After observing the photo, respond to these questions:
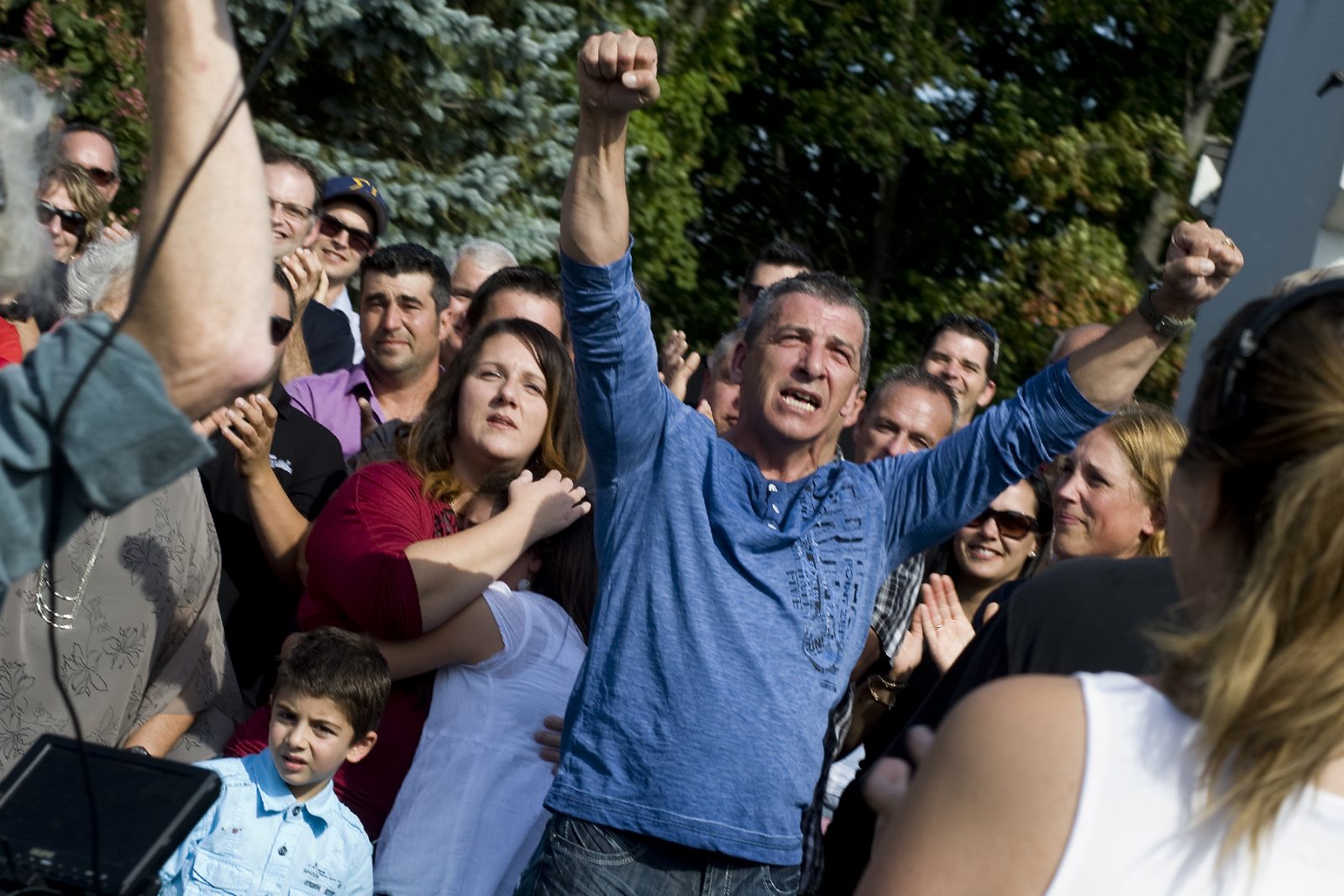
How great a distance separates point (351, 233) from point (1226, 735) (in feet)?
17.7

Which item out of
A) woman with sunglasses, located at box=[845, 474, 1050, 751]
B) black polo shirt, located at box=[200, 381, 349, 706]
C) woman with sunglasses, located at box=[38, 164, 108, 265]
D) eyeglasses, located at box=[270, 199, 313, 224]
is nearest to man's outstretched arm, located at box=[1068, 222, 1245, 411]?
woman with sunglasses, located at box=[845, 474, 1050, 751]

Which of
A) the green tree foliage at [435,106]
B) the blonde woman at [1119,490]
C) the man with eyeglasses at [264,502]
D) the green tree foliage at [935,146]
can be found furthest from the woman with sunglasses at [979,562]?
the green tree foliage at [935,146]

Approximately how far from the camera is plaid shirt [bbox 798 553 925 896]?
3.36 m

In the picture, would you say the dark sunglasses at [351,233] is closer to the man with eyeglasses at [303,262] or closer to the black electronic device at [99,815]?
the man with eyeglasses at [303,262]

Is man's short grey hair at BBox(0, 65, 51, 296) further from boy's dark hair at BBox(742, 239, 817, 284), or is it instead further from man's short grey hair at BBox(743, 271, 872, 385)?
boy's dark hair at BBox(742, 239, 817, 284)

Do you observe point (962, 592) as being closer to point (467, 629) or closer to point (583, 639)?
point (583, 639)

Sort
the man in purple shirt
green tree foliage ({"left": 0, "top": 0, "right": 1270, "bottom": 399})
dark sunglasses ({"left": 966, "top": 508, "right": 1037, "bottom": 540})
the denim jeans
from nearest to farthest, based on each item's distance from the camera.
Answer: the denim jeans → dark sunglasses ({"left": 966, "top": 508, "right": 1037, "bottom": 540}) → the man in purple shirt → green tree foliage ({"left": 0, "top": 0, "right": 1270, "bottom": 399})

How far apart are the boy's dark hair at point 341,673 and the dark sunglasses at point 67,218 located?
6.63 feet

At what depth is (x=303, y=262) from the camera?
5340mm

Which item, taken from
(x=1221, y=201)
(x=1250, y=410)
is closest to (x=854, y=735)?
(x=1250, y=410)

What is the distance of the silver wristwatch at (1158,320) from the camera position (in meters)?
3.20

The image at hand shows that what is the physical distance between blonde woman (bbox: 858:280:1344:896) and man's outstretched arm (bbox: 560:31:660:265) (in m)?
1.58

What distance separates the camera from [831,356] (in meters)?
3.56

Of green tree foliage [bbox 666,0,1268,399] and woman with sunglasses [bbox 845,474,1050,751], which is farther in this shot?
green tree foliage [bbox 666,0,1268,399]
